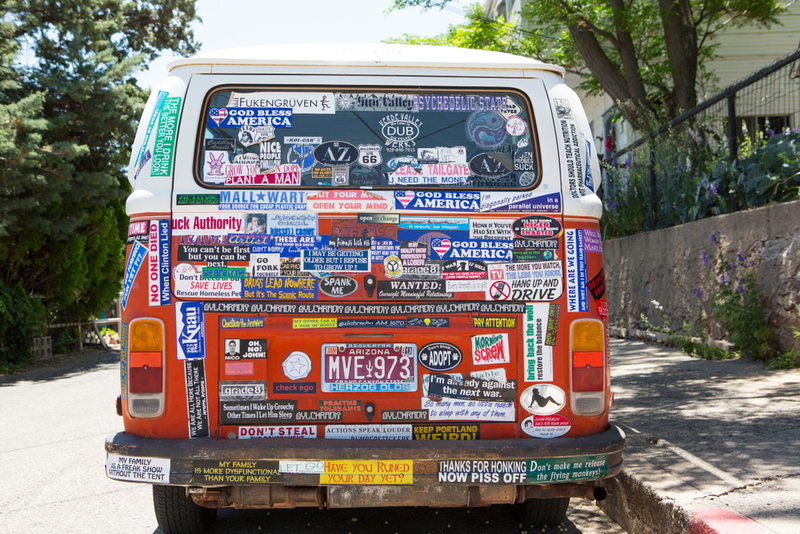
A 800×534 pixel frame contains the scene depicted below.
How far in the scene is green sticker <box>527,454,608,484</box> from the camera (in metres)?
3.18

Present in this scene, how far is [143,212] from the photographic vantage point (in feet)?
11.1

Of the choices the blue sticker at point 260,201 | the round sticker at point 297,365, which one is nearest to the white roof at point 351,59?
the blue sticker at point 260,201

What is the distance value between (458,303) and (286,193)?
99 cm

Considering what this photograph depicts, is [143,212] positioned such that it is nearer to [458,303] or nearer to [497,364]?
[458,303]

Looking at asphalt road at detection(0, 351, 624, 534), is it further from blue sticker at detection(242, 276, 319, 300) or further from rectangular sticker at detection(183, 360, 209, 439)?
blue sticker at detection(242, 276, 319, 300)

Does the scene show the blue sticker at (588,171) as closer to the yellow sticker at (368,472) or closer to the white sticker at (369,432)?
the white sticker at (369,432)

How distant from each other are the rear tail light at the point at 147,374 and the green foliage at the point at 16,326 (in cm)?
1037

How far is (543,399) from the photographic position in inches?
134

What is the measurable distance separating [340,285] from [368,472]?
87 centimetres

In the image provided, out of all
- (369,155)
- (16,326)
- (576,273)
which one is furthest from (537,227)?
(16,326)

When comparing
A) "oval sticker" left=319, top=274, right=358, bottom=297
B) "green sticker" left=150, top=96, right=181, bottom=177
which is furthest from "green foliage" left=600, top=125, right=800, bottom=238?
"green sticker" left=150, top=96, right=181, bottom=177

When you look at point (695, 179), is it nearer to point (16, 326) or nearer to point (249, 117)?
point (249, 117)

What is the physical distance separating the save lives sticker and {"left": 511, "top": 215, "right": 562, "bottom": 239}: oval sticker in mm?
1944

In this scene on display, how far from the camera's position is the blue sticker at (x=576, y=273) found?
3430 millimetres
